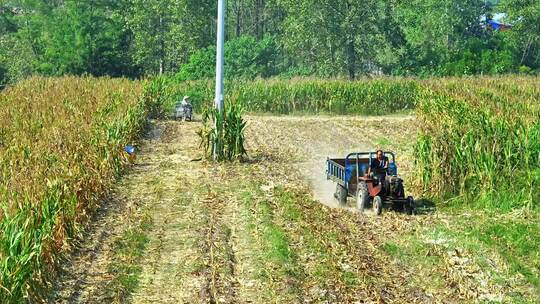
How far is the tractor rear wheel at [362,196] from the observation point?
1576 centimetres

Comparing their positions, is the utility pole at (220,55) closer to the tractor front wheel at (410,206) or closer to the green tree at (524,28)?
the tractor front wheel at (410,206)

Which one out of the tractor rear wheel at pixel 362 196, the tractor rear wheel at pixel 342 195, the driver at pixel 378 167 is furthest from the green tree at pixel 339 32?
the tractor rear wheel at pixel 362 196

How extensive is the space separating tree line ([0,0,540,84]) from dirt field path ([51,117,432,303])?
28412 mm

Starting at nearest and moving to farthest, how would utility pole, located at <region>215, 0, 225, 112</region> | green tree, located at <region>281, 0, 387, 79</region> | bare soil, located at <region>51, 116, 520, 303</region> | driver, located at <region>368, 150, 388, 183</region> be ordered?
1. bare soil, located at <region>51, 116, 520, 303</region>
2. driver, located at <region>368, 150, 388, 183</region>
3. utility pole, located at <region>215, 0, 225, 112</region>
4. green tree, located at <region>281, 0, 387, 79</region>

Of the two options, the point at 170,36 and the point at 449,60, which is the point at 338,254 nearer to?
the point at 449,60

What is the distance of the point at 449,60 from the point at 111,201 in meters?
41.8

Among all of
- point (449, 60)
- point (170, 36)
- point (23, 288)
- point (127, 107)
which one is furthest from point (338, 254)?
point (170, 36)

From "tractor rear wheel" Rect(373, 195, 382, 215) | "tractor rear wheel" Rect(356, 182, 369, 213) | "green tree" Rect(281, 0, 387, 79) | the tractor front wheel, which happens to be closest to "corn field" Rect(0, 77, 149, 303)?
"tractor rear wheel" Rect(356, 182, 369, 213)

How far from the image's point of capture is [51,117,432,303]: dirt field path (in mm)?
11109

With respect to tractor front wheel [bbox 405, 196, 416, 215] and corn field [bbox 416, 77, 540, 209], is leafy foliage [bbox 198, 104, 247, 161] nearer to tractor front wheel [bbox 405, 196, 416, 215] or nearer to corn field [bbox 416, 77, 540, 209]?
corn field [bbox 416, 77, 540, 209]

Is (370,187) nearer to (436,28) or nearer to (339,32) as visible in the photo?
(339,32)

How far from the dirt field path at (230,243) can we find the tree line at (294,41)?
2841 centimetres

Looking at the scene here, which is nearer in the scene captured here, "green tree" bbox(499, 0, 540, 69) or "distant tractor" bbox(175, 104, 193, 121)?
"distant tractor" bbox(175, 104, 193, 121)

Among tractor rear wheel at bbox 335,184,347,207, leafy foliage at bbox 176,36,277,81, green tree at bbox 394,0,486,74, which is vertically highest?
green tree at bbox 394,0,486,74
